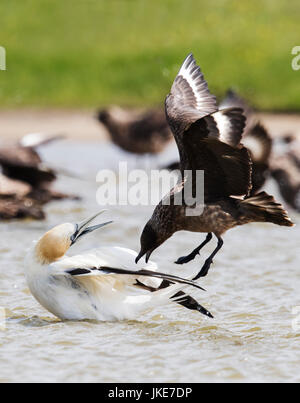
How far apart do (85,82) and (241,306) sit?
50.6ft

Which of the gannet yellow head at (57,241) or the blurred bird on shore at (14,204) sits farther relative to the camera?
the blurred bird on shore at (14,204)

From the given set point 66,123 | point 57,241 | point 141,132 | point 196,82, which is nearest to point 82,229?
point 57,241

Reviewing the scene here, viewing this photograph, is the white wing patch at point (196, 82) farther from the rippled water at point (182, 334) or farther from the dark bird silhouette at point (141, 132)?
the dark bird silhouette at point (141, 132)

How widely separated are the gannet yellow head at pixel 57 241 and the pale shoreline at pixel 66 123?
39.1 ft

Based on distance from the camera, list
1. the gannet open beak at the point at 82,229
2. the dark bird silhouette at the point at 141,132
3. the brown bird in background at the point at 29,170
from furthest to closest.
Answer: the dark bird silhouette at the point at 141,132
the brown bird in background at the point at 29,170
the gannet open beak at the point at 82,229

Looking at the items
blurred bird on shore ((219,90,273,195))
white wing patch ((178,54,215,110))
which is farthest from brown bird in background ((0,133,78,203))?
white wing patch ((178,54,215,110))

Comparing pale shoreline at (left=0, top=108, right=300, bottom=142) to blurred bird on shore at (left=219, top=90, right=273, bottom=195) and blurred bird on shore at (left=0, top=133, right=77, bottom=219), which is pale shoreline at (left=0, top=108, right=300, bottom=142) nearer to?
blurred bird on shore at (left=0, top=133, right=77, bottom=219)

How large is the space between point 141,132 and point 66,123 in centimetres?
485

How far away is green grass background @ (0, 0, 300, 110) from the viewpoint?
68.3 ft

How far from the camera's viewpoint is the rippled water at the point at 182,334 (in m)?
4.86

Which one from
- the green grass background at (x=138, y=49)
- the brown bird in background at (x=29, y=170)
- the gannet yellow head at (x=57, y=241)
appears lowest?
the gannet yellow head at (x=57, y=241)

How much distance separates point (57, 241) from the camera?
5.77 m

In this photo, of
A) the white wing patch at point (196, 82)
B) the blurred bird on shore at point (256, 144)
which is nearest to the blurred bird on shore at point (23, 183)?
the blurred bird on shore at point (256, 144)

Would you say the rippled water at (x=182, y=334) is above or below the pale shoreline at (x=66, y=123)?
below
